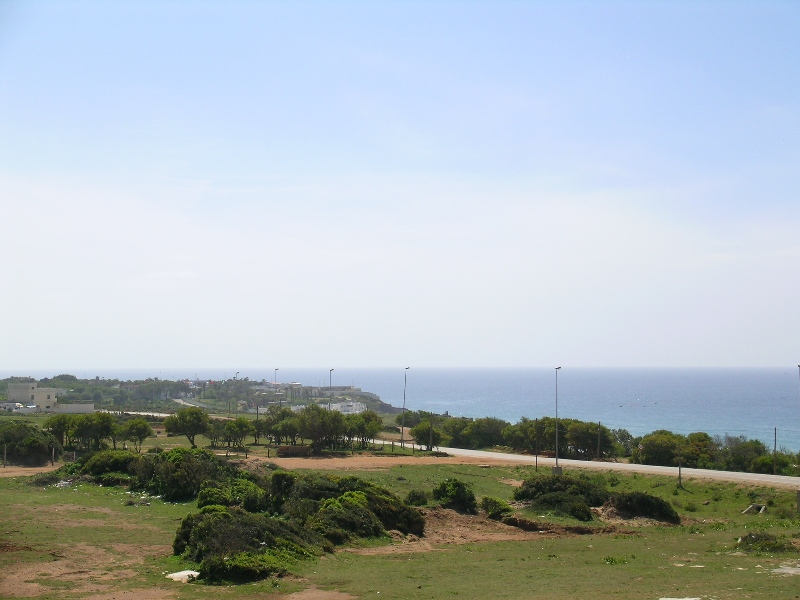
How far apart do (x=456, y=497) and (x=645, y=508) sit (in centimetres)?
969

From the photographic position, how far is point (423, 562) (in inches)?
984

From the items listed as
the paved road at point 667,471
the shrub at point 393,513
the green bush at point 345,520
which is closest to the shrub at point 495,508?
the shrub at point 393,513

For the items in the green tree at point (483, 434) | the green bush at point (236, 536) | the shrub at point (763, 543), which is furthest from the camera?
the green tree at point (483, 434)

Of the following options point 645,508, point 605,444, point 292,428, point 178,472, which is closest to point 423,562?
point 645,508

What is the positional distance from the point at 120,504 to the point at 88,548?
10.3m

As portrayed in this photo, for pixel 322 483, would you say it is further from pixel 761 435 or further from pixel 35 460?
pixel 761 435

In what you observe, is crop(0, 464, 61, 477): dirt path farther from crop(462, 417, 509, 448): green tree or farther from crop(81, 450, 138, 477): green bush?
crop(462, 417, 509, 448): green tree

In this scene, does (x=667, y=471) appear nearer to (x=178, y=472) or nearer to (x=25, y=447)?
(x=178, y=472)

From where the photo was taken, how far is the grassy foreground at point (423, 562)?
64.6 feet

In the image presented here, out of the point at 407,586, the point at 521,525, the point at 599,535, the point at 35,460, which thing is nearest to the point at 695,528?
the point at 599,535

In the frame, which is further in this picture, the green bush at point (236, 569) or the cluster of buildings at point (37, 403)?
the cluster of buildings at point (37, 403)

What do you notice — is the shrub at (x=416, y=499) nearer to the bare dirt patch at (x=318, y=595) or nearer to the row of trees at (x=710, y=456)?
the bare dirt patch at (x=318, y=595)

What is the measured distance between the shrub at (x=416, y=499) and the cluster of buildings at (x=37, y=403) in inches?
3227

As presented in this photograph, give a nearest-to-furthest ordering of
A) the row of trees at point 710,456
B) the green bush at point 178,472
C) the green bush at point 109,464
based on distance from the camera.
Result: the green bush at point 178,472
the green bush at point 109,464
the row of trees at point 710,456
